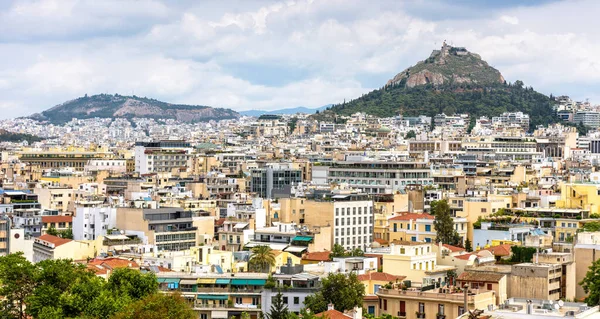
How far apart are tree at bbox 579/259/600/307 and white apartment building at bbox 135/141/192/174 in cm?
7801

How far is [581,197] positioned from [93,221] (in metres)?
26.5

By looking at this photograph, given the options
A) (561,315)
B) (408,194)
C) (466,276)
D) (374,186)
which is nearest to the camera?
(561,315)

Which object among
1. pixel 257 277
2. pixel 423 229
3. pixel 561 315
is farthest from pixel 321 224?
pixel 561 315

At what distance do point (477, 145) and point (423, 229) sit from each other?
68362 millimetres

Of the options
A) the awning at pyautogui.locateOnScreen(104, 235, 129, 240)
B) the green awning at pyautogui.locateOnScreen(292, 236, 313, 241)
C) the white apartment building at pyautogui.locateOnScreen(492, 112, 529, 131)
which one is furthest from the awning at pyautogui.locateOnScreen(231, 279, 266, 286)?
the white apartment building at pyautogui.locateOnScreen(492, 112, 529, 131)

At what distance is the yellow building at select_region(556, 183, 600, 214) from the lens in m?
63.0

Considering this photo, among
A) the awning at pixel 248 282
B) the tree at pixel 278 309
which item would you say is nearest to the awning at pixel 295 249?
the awning at pixel 248 282

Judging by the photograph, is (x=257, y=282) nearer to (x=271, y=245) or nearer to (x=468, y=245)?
(x=271, y=245)

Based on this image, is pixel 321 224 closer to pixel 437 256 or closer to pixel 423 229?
pixel 423 229

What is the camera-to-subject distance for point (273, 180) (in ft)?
305

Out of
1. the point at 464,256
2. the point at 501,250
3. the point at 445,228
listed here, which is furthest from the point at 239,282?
the point at 445,228

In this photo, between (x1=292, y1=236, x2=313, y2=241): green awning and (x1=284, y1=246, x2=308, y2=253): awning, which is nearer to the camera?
A: (x1=284, y1=246, x2=308, y2=253): awning

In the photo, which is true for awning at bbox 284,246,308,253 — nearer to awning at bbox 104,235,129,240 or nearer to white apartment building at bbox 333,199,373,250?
white apartment building at bbox 333,199,373,250

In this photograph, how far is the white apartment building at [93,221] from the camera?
201 ft
